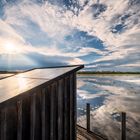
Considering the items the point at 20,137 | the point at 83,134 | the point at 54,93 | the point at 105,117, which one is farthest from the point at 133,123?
the point at 20,137

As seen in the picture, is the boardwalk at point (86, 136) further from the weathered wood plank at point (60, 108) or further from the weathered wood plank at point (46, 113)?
the weathered wood plank at point (46, 113)

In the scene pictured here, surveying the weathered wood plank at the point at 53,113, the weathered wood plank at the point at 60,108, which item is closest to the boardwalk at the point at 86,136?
the weathered wood plank at the point at 60,108

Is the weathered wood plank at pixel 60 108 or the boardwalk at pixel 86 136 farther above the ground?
the weathered wood plank at pixel 60 108

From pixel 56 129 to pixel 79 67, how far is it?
186 centimetres

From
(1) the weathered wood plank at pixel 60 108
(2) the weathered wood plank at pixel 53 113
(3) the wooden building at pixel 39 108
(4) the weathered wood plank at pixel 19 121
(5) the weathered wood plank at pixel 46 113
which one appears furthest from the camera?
(1) the weathered wood plank at pixel 60 108

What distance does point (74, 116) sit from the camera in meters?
5.07

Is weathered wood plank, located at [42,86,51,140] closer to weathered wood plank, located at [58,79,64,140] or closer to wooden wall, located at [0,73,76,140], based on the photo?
wooden wall, located at [0,73,76,140]

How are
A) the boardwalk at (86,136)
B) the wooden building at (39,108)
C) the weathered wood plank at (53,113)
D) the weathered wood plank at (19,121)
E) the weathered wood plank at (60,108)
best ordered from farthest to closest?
1. the boardwalk at (86,136)
2. the weathered wood plank at (60,108)
3. the weathered wood plank at (53,113)
4. the weathered wood plank at (19,121)
5. the wooden building at (39,108)

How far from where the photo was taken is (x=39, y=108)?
3891 mm

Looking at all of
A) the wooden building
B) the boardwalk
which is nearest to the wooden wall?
the wooden building

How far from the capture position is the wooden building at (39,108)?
318 centimetres

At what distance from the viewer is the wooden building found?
3.18 metres

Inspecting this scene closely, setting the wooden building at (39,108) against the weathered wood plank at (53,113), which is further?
the weathered wood plank at (53,113)

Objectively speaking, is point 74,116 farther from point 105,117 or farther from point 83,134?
point 105,117
